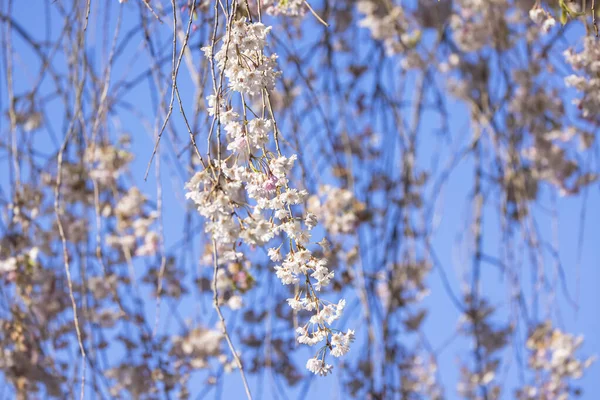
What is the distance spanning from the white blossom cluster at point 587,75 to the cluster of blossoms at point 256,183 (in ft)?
3.03

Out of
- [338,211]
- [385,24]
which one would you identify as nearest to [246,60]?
[338,211]

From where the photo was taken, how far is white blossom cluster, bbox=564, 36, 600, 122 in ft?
5.84

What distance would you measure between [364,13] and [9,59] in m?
1.68

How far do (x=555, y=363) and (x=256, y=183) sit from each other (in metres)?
2.63

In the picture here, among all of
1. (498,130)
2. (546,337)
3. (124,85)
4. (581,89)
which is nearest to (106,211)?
(124,85)

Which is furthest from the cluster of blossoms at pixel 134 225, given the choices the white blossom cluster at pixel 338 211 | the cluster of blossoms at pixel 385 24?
the cluster of blossoms at pixel 385 24

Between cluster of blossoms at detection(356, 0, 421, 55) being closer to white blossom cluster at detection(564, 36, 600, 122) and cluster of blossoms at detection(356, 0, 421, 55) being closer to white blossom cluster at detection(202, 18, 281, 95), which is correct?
white blossom cluster at detection(564, 36, 600, 122)

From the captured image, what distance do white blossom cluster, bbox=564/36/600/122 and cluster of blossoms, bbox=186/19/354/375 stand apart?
92 centimetres

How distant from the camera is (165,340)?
267 centimetres

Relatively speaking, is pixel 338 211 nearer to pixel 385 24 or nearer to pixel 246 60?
pixel 385 24

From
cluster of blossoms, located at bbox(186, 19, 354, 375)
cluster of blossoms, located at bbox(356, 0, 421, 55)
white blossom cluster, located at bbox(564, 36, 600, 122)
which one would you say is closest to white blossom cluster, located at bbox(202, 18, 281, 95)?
cluster of blossoms, located at bbox(186, 19, 354, 375)

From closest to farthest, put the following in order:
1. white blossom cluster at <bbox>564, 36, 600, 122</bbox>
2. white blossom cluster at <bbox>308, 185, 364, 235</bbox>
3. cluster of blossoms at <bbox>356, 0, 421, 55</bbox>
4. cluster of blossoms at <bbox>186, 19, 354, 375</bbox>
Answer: cluster of blossoms at <bbox>186, 19, 354, 375</bbox> → white blossom cluster at <bbox>564, 36, 600, 122</bbox> → white blossom cluster at <bbox>308, 185, 364, 235</bbox> → cluster of blossoms at <bbox>356, 0, 421, 55</bbox>

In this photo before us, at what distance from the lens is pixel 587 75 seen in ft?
6.08

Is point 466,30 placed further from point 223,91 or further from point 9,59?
point 223,91
